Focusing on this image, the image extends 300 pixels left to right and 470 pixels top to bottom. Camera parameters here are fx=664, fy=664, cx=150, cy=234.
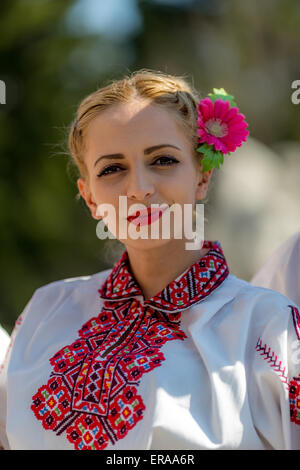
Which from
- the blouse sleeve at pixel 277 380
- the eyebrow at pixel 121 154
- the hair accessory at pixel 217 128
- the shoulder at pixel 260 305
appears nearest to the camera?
the blouse sleeve at pixel 277 380

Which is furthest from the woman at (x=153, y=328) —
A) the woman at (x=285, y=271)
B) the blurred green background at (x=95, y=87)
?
the blurred green background at (x=95, y=87)

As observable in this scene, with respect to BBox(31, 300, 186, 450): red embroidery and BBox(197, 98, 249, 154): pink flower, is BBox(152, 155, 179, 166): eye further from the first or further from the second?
BBox(31, 300, 186, 450): red embroidery

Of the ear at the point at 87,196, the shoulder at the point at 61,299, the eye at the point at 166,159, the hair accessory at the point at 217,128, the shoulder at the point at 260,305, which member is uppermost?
the hair accessory at the point at 217,128

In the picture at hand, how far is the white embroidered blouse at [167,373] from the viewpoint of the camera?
1618 millimetres

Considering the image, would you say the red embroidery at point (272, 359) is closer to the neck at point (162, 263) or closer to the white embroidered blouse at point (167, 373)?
the white embroidered blouse at point (167, 373)

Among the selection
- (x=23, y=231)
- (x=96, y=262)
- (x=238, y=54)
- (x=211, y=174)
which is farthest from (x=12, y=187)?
(x=211, y=174)

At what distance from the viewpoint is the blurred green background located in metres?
6.19

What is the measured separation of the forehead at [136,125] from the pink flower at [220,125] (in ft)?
0.29

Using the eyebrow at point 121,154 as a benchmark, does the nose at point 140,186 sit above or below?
below

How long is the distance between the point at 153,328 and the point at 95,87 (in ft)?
17.2

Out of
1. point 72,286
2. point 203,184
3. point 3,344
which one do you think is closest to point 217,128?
point 203,184

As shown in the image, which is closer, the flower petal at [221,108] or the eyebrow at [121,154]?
the eyebrow at [121,154]

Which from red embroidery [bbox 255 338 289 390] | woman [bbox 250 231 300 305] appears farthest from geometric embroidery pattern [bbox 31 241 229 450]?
woman [bbox 250 231 300 305]

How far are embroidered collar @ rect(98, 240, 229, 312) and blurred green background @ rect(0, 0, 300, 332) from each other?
3.46 meters
